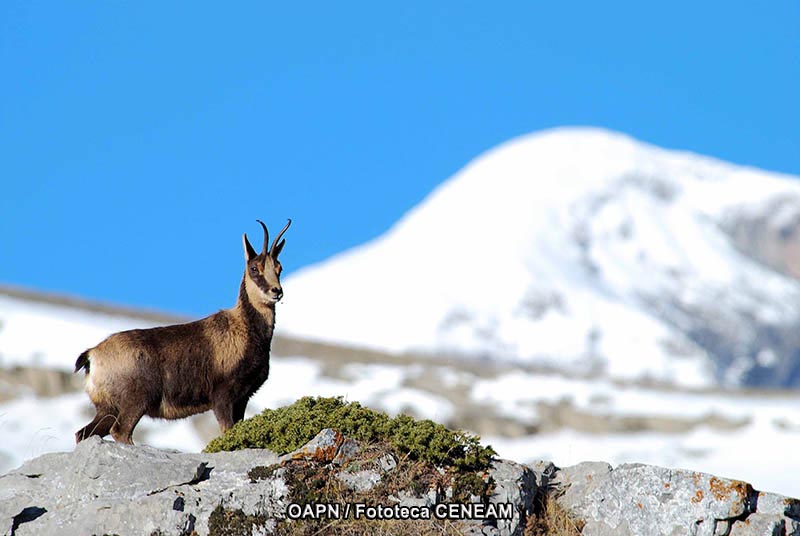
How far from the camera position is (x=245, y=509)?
14.7 metres

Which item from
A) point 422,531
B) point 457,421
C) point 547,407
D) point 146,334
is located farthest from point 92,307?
point 422,531

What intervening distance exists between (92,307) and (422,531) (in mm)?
42653

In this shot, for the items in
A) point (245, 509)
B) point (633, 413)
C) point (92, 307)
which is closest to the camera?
point (245, 509)

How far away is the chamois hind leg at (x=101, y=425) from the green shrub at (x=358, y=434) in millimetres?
1519

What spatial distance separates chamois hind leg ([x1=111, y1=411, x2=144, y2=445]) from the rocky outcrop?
1301 millimetres

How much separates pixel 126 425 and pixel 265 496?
288 cm

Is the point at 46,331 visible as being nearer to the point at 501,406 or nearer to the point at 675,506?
the point at 501,406

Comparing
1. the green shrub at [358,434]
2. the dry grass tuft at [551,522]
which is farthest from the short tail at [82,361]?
the dry grass tuft at [551,522]

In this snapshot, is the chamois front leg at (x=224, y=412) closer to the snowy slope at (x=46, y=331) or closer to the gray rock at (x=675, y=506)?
the gray rock at (x=675, y=506)

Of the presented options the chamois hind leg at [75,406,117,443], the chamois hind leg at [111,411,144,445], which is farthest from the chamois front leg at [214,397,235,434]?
the chamois hind leg at [75,406,117,443]

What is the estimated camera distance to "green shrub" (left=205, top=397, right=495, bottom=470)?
1545cm

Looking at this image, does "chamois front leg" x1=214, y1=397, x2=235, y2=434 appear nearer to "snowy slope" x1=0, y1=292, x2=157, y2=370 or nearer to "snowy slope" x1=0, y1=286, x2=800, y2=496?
"snowy slope" x1=0, y1=286, x2=800, y2=496

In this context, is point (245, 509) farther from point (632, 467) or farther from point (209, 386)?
point (632, 467)

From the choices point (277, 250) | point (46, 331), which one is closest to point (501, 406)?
point (46, 331)
